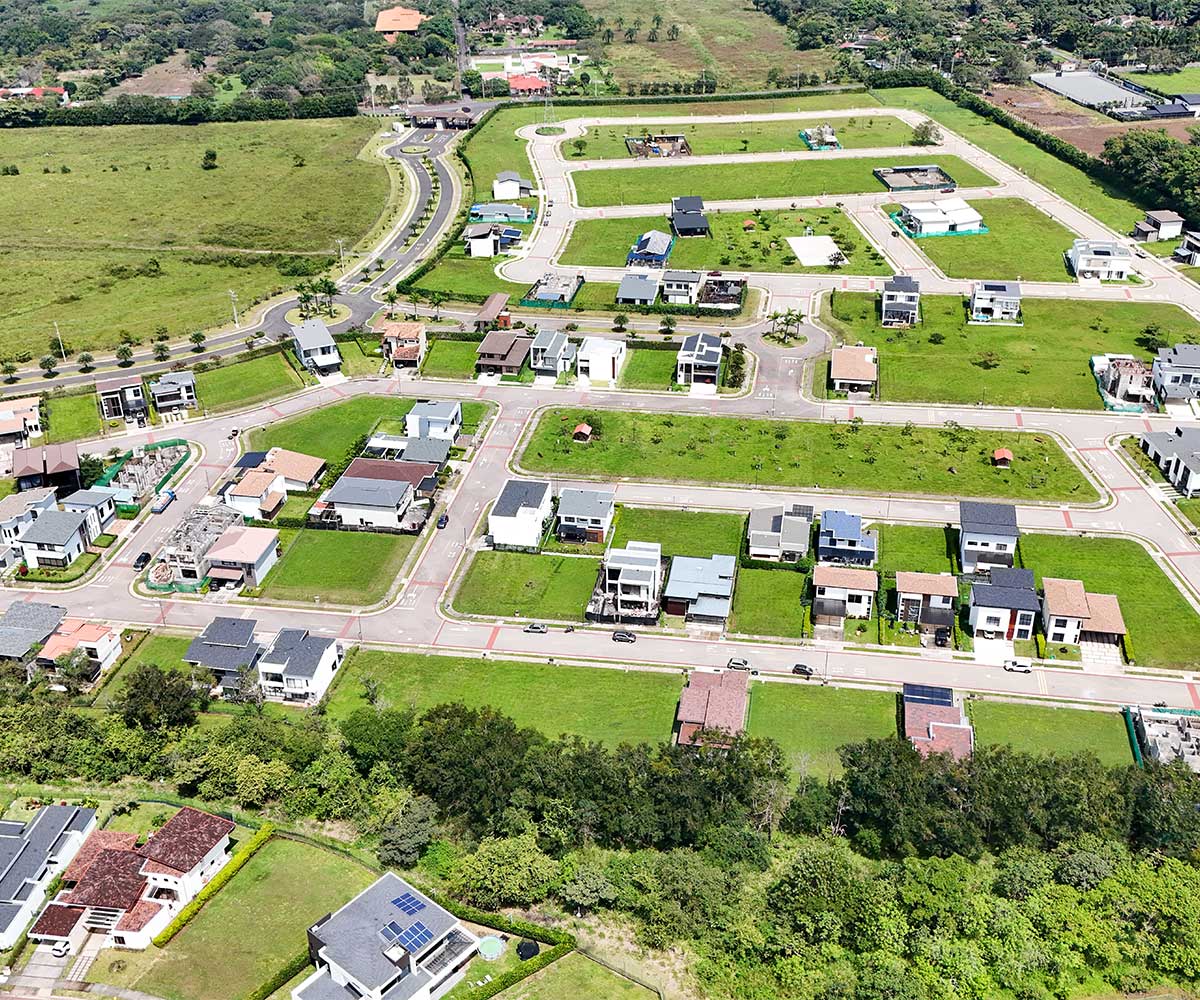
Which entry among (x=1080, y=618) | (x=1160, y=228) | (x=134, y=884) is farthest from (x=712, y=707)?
(x=1160, y=228)

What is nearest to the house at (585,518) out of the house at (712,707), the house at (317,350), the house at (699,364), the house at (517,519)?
the house at (517,519)

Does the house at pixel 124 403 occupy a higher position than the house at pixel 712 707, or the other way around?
the house at pixel 124 403

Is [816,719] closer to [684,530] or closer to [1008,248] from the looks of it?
[684,530]

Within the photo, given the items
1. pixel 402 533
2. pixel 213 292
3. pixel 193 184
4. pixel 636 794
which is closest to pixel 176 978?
pixel 636 794

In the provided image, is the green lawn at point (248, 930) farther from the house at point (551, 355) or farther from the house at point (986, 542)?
the house at point (551, 355)

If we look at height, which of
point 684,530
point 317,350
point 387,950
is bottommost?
point 684,530

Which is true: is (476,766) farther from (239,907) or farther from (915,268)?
(915,268)

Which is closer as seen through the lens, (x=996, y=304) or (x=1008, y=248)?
(x=996, y=304)
